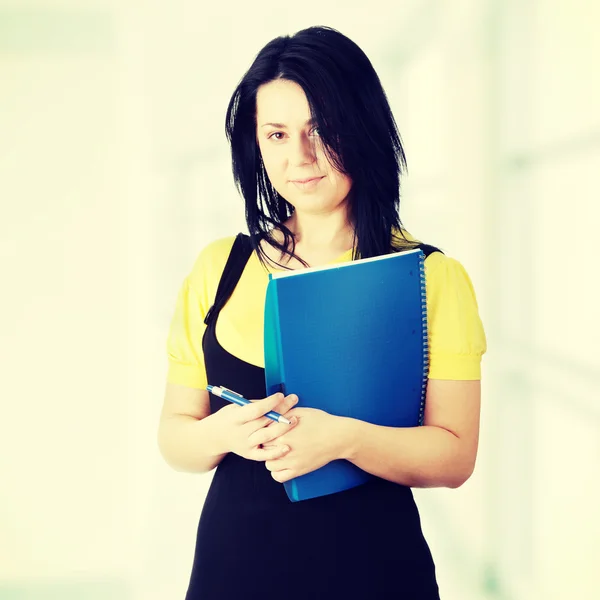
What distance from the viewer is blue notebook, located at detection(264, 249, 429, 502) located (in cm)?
91

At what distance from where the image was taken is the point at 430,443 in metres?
0.97

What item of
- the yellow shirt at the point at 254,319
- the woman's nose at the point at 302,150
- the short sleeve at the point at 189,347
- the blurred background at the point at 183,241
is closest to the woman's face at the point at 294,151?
the woman's nose at the point at 302,150

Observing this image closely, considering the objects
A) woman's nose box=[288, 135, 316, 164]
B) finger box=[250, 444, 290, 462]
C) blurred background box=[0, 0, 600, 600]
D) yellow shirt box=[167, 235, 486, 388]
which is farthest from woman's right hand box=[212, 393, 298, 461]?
blurred background box=[0, 0, 600, 600]

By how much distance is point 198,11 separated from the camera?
5.54ft

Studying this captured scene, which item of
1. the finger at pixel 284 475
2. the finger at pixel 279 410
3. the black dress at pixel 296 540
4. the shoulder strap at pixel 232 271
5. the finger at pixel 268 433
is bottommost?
the black dress at pixel 296 540

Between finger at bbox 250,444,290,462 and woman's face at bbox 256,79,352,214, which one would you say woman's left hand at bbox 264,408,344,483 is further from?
woman's face at bbox 256,79,352,214

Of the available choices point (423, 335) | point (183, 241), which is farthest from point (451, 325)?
point (183, 241)

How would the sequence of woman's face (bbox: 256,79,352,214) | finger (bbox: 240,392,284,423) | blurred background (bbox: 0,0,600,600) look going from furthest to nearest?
1. blurred background (bbox: 0,0,600,600)
2. woman's face (bbox: 256,79,352,214)
3. finger (bbox: 240,392,284,423)

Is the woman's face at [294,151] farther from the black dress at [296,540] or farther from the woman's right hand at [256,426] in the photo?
the woman's right hand at [256,426]

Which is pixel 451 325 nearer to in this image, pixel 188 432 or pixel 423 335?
pixel 423 335

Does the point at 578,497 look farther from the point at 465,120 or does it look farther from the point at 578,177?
the point at 465,120

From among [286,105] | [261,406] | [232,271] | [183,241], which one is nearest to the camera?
[261,406]

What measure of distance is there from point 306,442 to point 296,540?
0.19 meters

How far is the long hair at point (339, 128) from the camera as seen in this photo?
96 cm
